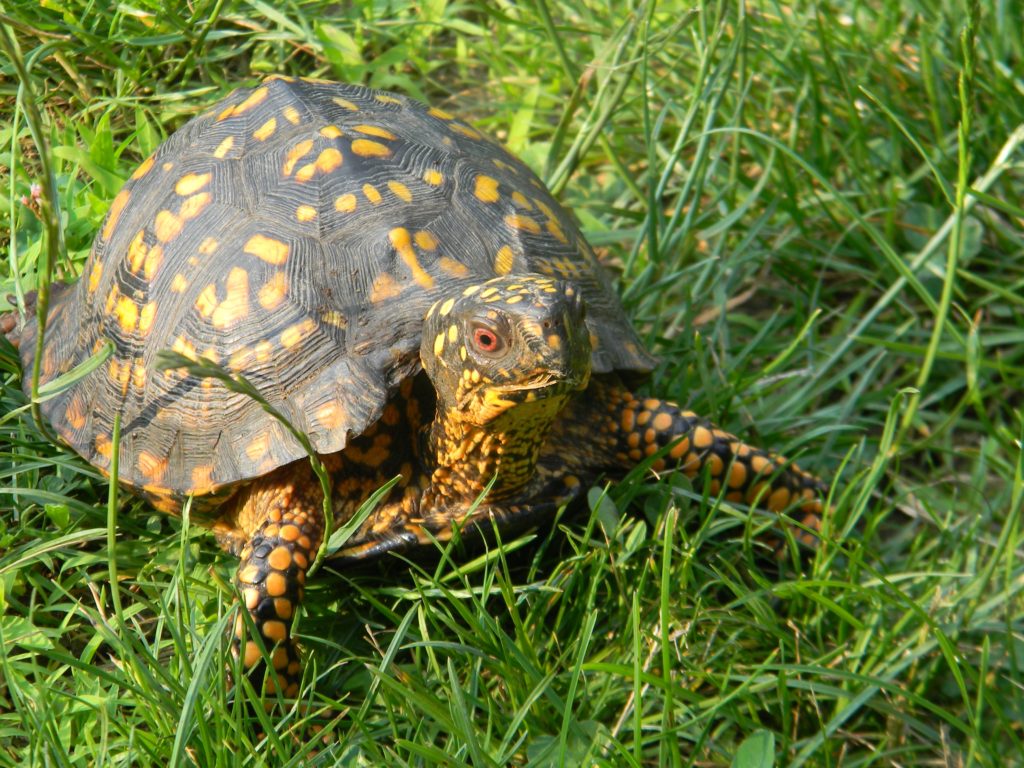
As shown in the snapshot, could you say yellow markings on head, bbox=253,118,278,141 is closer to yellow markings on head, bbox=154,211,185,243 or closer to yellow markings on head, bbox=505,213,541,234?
yellow markings on head, bbox=154,211,185,243

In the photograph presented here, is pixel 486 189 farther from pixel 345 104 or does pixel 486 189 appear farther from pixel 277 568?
pixel 277 568

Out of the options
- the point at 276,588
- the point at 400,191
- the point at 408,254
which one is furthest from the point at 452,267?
the point at 276,588

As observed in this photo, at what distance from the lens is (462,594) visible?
248 centimetres

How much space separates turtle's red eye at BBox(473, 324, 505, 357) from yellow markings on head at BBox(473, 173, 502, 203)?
668 mm

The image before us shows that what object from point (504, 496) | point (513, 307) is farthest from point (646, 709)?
point (513, 307)

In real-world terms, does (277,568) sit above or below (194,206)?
below

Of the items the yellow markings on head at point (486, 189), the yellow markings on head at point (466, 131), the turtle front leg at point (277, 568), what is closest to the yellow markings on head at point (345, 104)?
the yellow markings on head at point (466, 131)

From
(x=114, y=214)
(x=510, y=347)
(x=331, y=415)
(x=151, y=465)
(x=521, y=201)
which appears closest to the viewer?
(x=510, y=347)

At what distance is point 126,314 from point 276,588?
886 mm

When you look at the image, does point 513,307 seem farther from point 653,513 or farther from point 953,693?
point 953,693

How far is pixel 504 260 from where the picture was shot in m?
2.70

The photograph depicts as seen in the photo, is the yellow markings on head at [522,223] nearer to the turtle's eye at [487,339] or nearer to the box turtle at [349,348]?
the box turtle at [349,348]

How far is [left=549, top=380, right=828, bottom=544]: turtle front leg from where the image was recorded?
2.85 metres

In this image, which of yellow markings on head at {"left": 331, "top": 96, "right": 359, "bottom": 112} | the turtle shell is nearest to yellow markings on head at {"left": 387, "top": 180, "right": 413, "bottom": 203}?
the turtle shell
